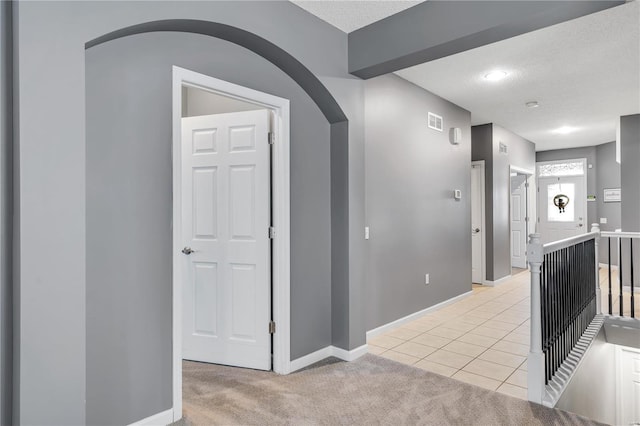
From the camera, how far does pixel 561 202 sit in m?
8.48

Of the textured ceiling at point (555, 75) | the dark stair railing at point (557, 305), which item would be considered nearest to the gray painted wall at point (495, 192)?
the textured ceiling at point (555, 75)

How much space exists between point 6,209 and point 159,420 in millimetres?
1384

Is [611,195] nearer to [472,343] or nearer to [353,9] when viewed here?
[472,343]

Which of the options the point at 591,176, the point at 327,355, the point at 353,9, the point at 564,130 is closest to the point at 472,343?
the point at 327,355

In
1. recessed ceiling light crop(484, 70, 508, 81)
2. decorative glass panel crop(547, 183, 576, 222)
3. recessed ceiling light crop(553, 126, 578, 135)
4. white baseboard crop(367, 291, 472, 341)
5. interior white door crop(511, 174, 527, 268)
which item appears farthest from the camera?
decorative glass panel crop(547, 183, 576, 222)

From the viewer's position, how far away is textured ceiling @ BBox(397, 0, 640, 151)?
3.11 meters

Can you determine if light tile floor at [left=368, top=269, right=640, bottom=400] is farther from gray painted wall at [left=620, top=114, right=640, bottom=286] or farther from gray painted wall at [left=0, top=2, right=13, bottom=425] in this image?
gray painted wall at [left=0, top=2, right=13, bottom=425]

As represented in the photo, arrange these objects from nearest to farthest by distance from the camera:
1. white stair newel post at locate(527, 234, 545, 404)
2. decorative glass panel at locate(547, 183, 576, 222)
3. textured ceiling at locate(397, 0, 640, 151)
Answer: white stair newel post at locate(527, 234, 545, 404), textured ceiling at locate(397, 0, 640, 151), decorative glass panel at locate(547, 183, 576, 222)

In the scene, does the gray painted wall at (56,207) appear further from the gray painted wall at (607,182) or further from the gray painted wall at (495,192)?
the gray painted wall at (607,182)

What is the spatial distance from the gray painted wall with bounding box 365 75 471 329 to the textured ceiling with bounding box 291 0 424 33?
2.86ft

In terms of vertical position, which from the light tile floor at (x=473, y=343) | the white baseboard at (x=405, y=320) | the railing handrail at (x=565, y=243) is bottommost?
the light tile floor at (x=473, y=343)

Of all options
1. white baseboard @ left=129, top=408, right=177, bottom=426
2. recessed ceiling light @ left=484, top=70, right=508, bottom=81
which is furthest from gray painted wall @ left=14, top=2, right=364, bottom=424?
recessed ceiling light @ left=484, top=70, right=508, bottom=81

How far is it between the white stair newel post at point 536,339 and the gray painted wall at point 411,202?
151 centimetres

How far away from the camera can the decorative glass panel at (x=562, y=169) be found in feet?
27.2
